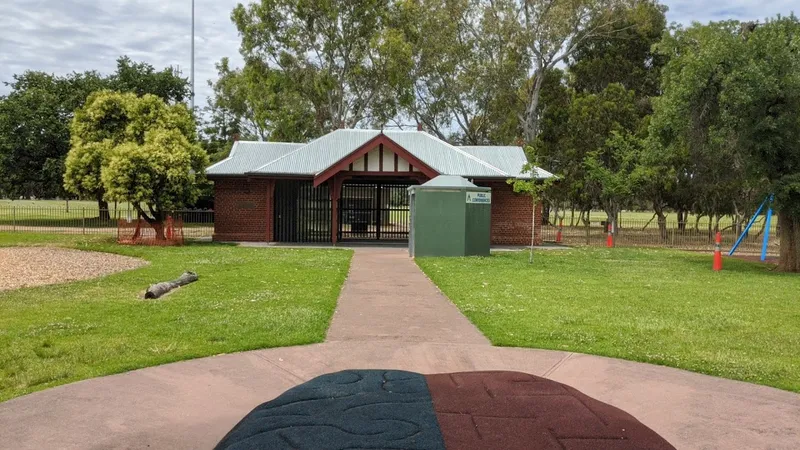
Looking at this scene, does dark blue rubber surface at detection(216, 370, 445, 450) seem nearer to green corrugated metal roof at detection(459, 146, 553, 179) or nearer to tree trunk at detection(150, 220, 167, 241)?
tree trunk at detection(150, 220, 167, 241)

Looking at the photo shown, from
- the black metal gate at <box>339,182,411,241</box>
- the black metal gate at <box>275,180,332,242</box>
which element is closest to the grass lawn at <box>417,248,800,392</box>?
the black metal gate at <box>275,180,332,242</box>

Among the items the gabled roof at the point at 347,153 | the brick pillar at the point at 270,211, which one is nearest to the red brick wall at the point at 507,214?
the gabled roof at the point at 347,153

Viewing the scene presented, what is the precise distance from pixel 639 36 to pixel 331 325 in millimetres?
38683

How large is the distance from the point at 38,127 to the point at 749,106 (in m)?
37.5

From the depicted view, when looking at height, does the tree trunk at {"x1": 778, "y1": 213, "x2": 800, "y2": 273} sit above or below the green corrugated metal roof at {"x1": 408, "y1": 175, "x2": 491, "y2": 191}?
below

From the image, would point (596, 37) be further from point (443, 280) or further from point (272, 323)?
point (272, 323)

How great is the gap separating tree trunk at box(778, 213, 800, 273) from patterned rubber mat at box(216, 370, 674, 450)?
16899mm

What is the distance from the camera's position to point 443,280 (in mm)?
14078

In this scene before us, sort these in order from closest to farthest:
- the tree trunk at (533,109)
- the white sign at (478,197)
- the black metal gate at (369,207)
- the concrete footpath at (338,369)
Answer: the concrete footpath at (338,369) → the white sign at (478,197) → the black metal gate at (369,207) → the tree trunk at (533,109)

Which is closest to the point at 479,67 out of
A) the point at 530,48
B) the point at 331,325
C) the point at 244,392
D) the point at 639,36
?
the point at 530,48

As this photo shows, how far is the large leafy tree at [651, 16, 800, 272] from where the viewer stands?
16906mm

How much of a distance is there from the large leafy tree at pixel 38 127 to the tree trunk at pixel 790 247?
3658cm

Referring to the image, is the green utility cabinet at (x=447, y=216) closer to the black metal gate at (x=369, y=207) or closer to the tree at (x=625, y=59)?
the black metal gate at (x=369, y=207)

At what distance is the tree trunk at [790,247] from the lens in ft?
62.5
